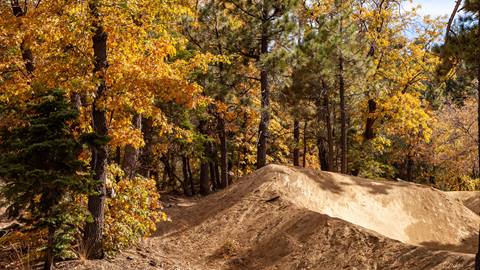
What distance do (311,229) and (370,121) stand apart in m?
16.1

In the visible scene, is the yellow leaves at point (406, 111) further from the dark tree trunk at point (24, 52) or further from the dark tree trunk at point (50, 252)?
the dark tree trunk at point (50, 252)

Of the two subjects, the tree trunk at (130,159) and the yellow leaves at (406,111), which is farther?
the yellow leaves at (406,111)

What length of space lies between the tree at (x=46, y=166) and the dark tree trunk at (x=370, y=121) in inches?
840

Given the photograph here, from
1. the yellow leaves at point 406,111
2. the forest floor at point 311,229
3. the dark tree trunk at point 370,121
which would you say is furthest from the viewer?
the dark tree trunk at point 370,121

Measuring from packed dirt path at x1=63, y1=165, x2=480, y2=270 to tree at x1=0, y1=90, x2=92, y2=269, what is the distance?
120 cm

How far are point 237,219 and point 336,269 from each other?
529 cm

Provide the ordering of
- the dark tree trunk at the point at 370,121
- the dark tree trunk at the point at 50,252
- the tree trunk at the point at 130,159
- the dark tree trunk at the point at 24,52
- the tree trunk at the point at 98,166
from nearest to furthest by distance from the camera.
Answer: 1. the dark tree trunk at the point at 50,252
2. the tree trunk at the point at 98,166
3. the dark tree trunk at the point at 24,52
4. the tree trunk at the point at 130,159
5. the dark tree trunk at the point at 370,121

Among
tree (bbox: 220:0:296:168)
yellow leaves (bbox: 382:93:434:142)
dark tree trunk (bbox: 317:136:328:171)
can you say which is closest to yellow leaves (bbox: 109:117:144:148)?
tree (bbox: 220:0:296:168)

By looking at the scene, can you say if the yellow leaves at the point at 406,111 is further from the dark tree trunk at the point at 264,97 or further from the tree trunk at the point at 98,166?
the tree trunk at the point at 98,166

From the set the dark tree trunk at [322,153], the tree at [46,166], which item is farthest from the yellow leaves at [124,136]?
the dark tree trunk at [322,153]

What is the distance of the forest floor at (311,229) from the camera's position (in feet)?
37.1

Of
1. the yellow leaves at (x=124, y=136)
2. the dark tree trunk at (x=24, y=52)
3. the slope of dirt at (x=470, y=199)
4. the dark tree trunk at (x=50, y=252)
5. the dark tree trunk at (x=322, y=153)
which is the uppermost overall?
the dark tree trunk at (x=24, y=52)

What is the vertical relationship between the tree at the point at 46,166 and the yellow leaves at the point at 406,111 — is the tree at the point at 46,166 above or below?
below

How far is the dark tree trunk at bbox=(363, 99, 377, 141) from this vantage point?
2715 cm
